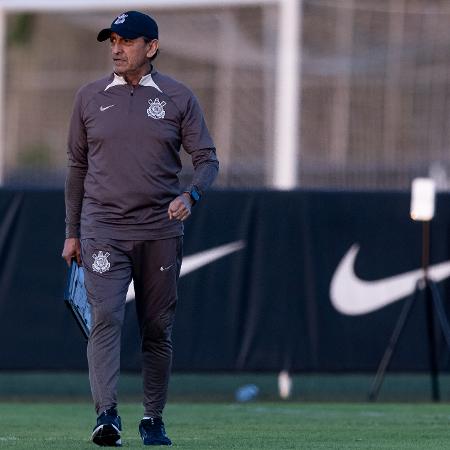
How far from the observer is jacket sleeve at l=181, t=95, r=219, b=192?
7.19 meters

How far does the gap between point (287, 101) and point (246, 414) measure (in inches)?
198

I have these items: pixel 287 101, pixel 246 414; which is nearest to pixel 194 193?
pixel 246 414

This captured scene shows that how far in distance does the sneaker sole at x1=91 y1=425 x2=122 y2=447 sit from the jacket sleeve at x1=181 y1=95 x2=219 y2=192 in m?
1.30

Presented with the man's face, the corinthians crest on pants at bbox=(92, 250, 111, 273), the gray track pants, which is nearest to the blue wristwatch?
the gray track pants

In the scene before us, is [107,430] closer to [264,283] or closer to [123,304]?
[123,304]

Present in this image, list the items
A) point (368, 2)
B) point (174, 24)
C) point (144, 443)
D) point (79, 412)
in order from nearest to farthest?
point (144, 443)
point (79, 412)
point (174, 24)
point (368, 2)

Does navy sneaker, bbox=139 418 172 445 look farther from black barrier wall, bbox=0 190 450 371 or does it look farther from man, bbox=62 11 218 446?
black barrier wall, bbox=0 190 450 371

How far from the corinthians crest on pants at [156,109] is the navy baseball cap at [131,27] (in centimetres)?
33

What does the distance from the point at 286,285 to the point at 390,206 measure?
1095 mm

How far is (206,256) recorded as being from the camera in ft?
37.7

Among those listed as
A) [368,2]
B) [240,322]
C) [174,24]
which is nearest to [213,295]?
[240,322]

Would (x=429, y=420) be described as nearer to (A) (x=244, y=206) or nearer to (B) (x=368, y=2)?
(A) (x=244, y=206)

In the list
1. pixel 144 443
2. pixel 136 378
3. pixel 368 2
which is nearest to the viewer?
pixel 144 443

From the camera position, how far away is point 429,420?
9078 millimetres
